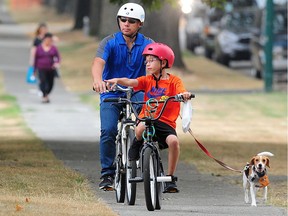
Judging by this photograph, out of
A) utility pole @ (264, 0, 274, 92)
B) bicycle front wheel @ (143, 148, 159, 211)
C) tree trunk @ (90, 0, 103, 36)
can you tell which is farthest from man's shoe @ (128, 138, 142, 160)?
tree trunk @ (90, 0, 103, 36)

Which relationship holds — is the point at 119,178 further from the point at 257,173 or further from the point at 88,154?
the point at 88,154

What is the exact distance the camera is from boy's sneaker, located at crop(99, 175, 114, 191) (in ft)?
34.3

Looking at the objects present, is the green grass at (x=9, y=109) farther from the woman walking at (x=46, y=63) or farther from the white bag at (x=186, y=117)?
the white bag at (x=186, y=117)

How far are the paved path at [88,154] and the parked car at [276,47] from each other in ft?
18.8

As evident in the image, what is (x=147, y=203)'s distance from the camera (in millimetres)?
9680

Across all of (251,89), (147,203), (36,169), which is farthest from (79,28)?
(147,203)

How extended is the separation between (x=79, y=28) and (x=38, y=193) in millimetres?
47150

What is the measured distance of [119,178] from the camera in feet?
33.6

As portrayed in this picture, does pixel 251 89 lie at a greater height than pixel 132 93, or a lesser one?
lesser

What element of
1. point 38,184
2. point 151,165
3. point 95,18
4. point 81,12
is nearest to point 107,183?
point 151,165

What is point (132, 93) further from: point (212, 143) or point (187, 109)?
point (212, 143)

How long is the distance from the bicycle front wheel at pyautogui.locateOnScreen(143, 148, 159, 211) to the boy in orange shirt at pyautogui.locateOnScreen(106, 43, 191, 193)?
26 centimetres

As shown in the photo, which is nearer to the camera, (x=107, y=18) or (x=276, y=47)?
(x=276, y=47)

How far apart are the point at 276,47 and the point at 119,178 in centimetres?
2281
